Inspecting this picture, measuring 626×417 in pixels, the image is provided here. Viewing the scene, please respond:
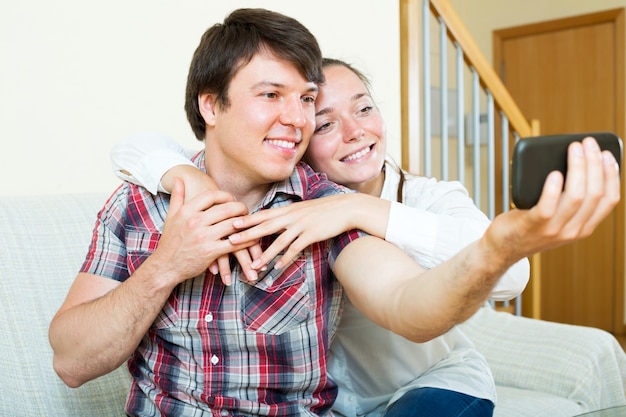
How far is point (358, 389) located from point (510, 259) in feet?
2.88

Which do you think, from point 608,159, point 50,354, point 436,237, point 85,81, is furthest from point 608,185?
point 85,81

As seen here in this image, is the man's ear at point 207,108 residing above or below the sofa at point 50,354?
above

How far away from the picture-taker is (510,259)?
79cm

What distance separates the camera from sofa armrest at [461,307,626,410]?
1.92m

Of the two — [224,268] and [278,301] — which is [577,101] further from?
[224,268]

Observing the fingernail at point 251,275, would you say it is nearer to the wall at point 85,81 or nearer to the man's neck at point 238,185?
the man's neck at point 238,185

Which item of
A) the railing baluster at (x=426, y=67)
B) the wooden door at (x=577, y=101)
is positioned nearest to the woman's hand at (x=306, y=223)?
the railing baluster at (x=426, y=67)

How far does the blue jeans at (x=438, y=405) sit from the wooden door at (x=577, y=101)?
3.53 m

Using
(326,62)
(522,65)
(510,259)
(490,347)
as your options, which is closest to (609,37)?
(522,65)

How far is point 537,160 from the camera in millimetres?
717

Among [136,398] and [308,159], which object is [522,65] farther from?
[136,398]

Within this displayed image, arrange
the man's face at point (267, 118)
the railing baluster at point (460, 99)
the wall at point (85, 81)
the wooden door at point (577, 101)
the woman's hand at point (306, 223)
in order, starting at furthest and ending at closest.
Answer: the wooden door at point (577, 101), the railing baluster at point (460, 99), the wall at point (85, 81), the man's face at point (267, 118), the woman's hand at point (306, 223)

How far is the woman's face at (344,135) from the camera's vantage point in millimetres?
1557

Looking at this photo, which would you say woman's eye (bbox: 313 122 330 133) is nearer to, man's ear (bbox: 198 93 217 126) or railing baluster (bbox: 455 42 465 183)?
man's ear (bbox: 198 93 217 126)
